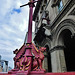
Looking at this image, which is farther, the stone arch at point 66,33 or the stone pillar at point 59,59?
the stone pillar at point 59,59

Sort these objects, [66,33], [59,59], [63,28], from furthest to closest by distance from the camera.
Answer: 1. [66,33]
2. [59,59]
3. [63,28]

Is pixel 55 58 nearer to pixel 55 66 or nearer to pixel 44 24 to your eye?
pixel 55 66

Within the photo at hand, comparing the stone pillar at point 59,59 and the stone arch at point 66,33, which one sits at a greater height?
the stone arch at point 66,33

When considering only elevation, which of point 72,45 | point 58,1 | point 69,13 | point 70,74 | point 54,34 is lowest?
point 70,74

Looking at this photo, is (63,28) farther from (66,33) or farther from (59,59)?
(59,59)

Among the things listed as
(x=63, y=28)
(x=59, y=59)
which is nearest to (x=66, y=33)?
(x=63, y=28)

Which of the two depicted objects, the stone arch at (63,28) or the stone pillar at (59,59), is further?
the stone pillar at (59,59)

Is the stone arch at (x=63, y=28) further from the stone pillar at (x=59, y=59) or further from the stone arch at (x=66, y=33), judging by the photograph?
the stone pillar at (x=59, y=59)

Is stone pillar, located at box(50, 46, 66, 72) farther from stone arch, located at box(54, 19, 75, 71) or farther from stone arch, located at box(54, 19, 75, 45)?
stone arch, located at box(54, 19, 75, 45)

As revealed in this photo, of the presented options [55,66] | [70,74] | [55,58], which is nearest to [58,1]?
[55,58]

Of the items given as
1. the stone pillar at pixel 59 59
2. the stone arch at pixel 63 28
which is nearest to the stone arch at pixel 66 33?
the stone arch at pixel 63 28

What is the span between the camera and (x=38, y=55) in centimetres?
274

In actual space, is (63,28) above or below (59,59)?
above

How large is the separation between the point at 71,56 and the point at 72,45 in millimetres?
2769
